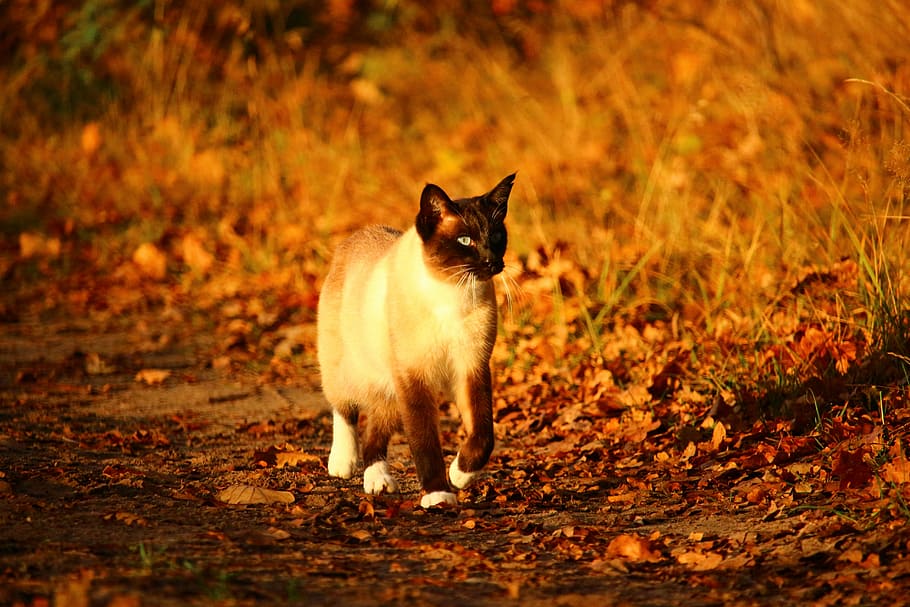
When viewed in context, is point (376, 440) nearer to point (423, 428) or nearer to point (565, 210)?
point (423, 428)

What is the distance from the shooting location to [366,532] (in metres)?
3.99

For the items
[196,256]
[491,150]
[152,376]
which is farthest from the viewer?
[491,150]

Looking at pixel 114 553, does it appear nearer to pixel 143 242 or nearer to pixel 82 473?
pixel 82 473

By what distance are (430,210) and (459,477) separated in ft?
3.63

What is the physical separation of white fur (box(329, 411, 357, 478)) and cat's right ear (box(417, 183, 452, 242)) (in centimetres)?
110

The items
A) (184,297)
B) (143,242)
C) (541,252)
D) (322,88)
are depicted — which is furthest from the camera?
(322,88)

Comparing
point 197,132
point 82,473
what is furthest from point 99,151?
point 82,473

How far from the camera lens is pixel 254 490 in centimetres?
446

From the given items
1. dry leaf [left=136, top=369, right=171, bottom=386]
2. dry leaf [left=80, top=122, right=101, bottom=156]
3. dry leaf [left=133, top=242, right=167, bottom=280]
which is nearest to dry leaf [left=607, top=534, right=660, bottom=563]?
dry leaf [left=136, top=369, right=171, bottom=386]

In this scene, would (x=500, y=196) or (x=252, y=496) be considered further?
(x=500, y=196)

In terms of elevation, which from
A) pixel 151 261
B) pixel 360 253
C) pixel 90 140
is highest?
pixel 90 140

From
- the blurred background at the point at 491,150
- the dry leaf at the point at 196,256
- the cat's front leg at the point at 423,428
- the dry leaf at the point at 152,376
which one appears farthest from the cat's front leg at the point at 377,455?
the dry leaf at the point at 196,256

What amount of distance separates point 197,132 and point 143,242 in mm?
1847

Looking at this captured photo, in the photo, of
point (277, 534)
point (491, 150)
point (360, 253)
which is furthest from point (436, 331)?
point (491, 150)
